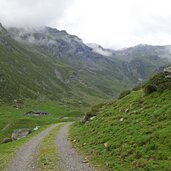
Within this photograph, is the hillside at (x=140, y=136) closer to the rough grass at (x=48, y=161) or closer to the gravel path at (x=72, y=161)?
the gravel path at (x=72, y=161)

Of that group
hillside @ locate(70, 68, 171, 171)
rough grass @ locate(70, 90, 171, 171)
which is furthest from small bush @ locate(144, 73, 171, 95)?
rough grass @ locate(70, 90, 171, 171)

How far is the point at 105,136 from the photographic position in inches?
1654

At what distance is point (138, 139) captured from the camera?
33.5 meters

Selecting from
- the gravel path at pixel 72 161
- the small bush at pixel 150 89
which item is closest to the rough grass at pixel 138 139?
the small bush at pixel 150 89

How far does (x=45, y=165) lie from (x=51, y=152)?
8484 millimetres

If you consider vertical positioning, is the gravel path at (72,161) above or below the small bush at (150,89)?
below

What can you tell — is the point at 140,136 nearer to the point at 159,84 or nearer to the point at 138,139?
the point at 138,139

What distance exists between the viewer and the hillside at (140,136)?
1130 inches

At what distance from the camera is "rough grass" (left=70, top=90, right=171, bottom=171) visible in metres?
28.5

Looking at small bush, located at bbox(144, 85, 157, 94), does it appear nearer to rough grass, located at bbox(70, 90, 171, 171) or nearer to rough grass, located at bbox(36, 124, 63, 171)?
rough grass, located at bbox(70, 90, 171, 171)

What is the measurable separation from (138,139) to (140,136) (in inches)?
36.3

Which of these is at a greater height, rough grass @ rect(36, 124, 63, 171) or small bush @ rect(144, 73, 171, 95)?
small bush @ rect(144, 73, 171, 95)

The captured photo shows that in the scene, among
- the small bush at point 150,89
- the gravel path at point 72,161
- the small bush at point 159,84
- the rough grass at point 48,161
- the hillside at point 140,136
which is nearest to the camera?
the hillside at point 140,136

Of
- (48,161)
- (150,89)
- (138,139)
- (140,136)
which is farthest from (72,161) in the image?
(150,89)
